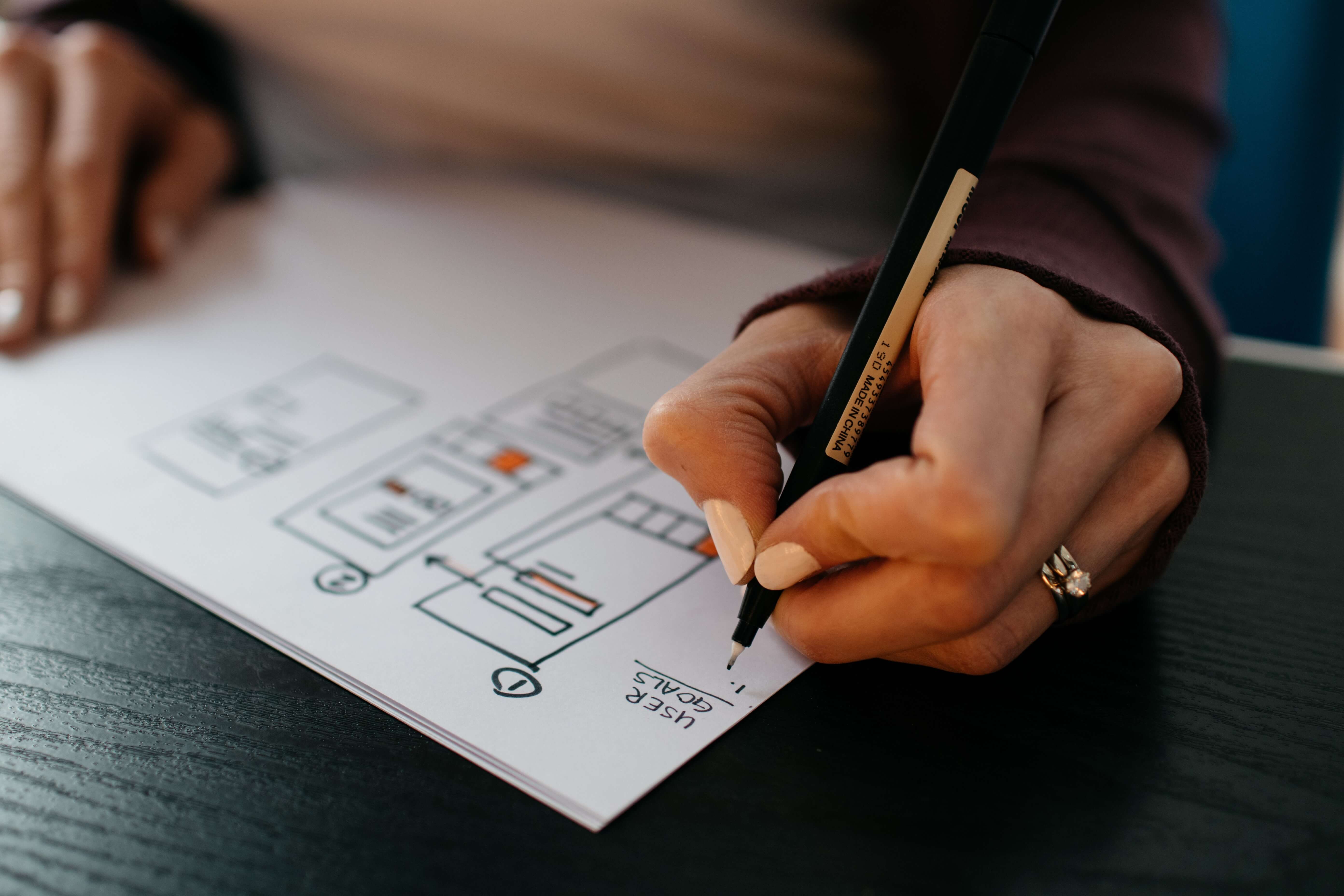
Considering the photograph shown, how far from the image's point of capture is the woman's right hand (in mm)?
600

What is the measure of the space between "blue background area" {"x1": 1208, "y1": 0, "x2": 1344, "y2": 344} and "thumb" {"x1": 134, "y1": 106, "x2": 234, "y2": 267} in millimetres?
862

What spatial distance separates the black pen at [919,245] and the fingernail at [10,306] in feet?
1.74

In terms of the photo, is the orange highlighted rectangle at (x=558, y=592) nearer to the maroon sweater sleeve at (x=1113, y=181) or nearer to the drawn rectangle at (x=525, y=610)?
the drawn rectangle at (x=525, y=610)

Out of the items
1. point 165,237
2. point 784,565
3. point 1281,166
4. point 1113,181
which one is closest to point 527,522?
point 784,565

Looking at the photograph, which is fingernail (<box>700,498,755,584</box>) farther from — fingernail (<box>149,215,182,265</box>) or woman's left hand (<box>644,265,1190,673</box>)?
fingernail (<box>149,215,182,265</box>)

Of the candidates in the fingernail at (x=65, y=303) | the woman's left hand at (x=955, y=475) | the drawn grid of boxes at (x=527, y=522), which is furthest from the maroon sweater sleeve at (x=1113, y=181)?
the fingernail at (x=65, y=303)

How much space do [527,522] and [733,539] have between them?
13 centimetres

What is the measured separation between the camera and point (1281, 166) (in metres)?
0.86

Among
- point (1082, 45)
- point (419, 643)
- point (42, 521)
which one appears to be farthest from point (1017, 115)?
point (42, 521)

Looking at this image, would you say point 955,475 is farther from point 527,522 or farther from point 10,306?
point 10,306

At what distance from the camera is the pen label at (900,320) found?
30 cm

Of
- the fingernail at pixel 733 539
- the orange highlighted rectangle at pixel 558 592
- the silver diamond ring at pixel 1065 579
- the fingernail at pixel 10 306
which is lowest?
the fingernail at pixel 10 306

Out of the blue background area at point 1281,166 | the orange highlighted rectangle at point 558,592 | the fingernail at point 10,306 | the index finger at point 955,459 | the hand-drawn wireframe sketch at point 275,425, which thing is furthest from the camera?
the blue background area at point 1281,166

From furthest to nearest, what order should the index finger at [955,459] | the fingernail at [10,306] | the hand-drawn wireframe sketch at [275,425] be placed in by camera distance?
the fingernail at [10,306], the hand-drawn wireframe sketch at [275,425], the index finger at [955,459]
